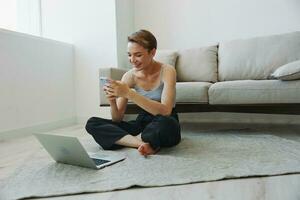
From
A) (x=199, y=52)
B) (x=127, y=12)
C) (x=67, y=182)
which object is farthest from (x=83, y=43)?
(x=67, y=182)

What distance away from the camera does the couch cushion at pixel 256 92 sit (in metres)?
2.02

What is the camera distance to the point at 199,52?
2840 millimetres

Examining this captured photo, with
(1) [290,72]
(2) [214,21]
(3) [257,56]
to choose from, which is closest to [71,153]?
(1) [290,72]

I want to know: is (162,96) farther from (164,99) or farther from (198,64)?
(198,64)

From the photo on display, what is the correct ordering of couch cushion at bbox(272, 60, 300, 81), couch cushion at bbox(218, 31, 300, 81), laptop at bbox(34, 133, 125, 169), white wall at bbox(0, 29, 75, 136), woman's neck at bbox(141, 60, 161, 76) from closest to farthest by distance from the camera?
laptop at bbox(34, 133, 125, 169) < woman's neck at bbox(141, 60, 161, 76) < couch cushion at bbox(272, 60, 300, 81) < white wall at bbox(0, 29, 75, 136) < couch cushion at bbox(218, 31, 300, 81)

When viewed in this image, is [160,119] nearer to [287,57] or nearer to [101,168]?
[101,168]

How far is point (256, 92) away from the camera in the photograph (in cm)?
210

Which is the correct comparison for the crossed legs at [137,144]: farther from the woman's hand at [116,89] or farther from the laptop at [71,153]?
the woman's hand at [116,89]

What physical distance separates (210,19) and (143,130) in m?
1.77

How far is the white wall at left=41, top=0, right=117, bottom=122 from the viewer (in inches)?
123

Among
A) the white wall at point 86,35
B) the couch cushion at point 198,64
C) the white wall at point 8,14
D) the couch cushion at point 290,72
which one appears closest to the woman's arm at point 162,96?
the couch cushion at point 290,72

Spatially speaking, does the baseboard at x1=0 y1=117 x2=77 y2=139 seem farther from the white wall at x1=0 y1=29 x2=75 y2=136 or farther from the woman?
the woman

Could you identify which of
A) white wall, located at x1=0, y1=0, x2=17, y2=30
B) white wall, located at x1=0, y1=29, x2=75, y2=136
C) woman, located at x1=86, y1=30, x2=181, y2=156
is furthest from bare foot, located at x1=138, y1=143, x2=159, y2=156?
white wall, located at x1=0, y1=0, x2=17, y2=30

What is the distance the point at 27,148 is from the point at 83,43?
1494 millimetres
